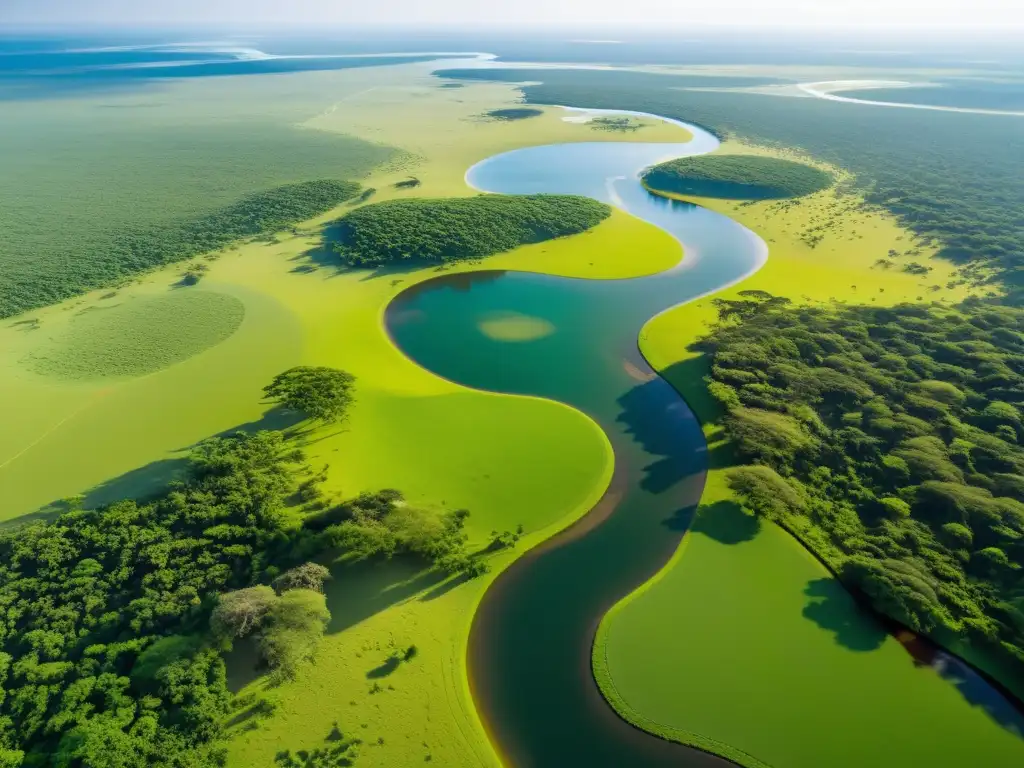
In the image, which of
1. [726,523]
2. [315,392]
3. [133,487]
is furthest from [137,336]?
[726,523]

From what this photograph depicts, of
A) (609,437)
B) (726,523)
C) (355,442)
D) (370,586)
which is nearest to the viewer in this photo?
(370,586)

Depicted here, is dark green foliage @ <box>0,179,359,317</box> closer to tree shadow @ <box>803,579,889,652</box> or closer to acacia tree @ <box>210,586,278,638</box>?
acacia tree @ <box>210,586,278,638</box>

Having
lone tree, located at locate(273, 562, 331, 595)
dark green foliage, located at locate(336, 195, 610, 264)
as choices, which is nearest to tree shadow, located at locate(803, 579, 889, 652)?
lone tree, located at locate(273, 562, 331, 595)

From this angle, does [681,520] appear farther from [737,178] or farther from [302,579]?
[737,178]

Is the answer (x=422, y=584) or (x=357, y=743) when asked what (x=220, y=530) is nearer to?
(x=422, y=584)

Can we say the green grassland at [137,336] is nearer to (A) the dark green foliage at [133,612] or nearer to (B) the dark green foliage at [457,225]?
(B) the dark green foliage at [457,225]

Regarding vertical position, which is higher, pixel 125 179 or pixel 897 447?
pixel 897 447
